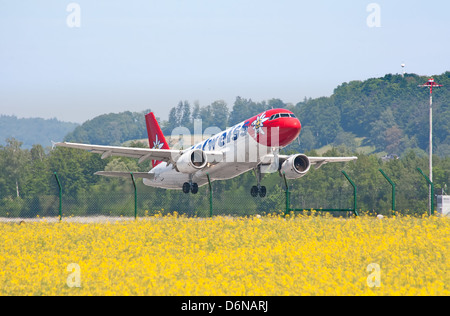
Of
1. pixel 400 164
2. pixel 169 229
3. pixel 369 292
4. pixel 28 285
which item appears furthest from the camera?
pixel 400 164

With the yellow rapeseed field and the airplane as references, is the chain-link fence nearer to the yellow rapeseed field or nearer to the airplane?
the airplane

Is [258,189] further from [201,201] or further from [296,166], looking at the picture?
[201,201]

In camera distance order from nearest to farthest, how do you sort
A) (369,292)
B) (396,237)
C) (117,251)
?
(369,292) → (117,251) → (396,237)

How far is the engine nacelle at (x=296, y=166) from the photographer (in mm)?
41094

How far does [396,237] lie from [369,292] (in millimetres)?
9035

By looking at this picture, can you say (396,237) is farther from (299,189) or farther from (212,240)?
(299,189)

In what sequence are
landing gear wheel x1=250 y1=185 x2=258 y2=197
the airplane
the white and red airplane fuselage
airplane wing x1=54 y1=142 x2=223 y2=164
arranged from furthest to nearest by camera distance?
landing gear wheel x1=250 y1=185 x2=258 y2=197 < airplane wing x1=54 y1=142 x2=223 y2=164 < the airplane < the white and red airplane fuselage

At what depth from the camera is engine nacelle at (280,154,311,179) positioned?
41094 millimetres

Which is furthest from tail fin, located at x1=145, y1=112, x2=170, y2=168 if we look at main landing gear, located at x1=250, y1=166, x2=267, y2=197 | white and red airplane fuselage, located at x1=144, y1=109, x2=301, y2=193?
main landing gear, located at x1=250, y1=166, x2=267, y2=197

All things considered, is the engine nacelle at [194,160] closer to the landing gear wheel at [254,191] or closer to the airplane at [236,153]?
the airplane at [236,153]

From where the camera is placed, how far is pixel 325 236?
24.4m

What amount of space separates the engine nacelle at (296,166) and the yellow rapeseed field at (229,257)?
1162cm

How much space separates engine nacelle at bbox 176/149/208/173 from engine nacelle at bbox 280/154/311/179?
5.56m
